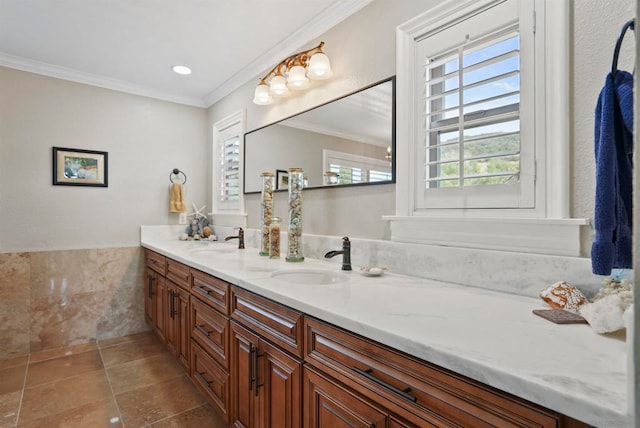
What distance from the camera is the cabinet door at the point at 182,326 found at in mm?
2094

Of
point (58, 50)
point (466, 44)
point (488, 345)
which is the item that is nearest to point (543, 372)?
point (488, 345)

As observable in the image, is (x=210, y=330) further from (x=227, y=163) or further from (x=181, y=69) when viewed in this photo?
(x=181, y=69)

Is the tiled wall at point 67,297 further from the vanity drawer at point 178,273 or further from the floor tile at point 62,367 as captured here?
the vanity drawer at point 178,273

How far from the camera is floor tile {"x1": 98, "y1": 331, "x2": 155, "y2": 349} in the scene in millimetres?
2828

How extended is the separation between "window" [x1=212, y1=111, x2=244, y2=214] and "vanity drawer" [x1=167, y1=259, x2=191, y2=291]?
2.64 feet

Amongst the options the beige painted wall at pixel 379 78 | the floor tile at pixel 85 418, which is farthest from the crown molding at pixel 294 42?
the floor tile at pixel 85 418

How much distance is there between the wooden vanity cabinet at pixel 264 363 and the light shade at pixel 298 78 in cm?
136

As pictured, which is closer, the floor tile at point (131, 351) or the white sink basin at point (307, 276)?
the white sink basin at point (307, 276)

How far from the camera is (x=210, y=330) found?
5.83 ft

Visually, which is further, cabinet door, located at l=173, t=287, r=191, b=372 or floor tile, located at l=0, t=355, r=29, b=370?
floor tile, located at l=0, t=355, r=29, b=370

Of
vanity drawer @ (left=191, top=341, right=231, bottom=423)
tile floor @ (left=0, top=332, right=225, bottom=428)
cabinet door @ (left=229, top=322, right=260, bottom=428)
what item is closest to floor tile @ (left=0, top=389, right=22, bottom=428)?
tile floor @ (left=0, top=332, right=225, bottom=428)

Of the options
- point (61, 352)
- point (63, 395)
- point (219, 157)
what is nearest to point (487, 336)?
point (63, 395)

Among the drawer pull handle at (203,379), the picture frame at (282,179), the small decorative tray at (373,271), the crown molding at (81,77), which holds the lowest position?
the drawer pull handle at (203,379)

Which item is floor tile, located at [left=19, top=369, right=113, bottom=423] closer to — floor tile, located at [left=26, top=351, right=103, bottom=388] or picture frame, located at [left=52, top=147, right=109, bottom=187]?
floor tile, located at [left=26, top=351, right=103, bottom=388]
